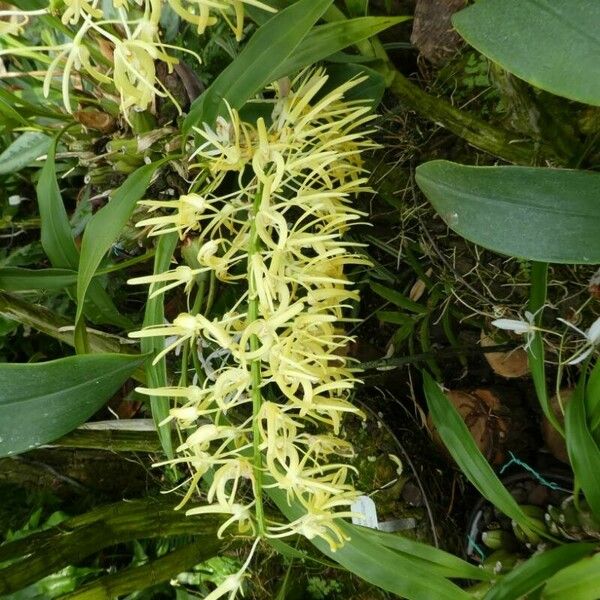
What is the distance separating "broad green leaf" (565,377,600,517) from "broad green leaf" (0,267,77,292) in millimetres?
516

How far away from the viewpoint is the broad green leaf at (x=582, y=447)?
0.61 meters

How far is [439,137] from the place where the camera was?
800mm

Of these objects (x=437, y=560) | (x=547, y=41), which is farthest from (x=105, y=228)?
(x=437, y=560)

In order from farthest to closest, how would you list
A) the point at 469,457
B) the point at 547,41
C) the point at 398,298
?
1. the point at 398,298
2. the point at 469,457
3. the point at 547,41

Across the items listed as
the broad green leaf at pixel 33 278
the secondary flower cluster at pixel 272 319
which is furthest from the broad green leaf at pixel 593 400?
the broad green leaf at pixel 33 278

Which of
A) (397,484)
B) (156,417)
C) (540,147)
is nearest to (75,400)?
(156,417)

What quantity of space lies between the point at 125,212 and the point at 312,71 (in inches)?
8.3

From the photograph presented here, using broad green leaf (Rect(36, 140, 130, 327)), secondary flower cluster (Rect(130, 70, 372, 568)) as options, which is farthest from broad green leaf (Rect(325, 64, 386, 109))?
broad green leaf (Rect(36, 140, 130, 327))

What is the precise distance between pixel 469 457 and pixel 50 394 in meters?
0.44

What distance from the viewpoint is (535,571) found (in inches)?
24.9

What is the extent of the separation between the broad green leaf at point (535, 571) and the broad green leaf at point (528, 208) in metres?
0.35

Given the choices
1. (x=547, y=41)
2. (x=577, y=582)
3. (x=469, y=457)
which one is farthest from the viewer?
(x=469, y=457)

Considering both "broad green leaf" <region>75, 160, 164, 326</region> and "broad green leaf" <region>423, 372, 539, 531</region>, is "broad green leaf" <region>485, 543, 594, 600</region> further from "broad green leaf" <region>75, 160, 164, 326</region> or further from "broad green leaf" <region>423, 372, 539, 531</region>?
"broad green leaf" <region>75, 160, 164, 326</region>

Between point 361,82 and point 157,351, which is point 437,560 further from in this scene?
point 361,82
